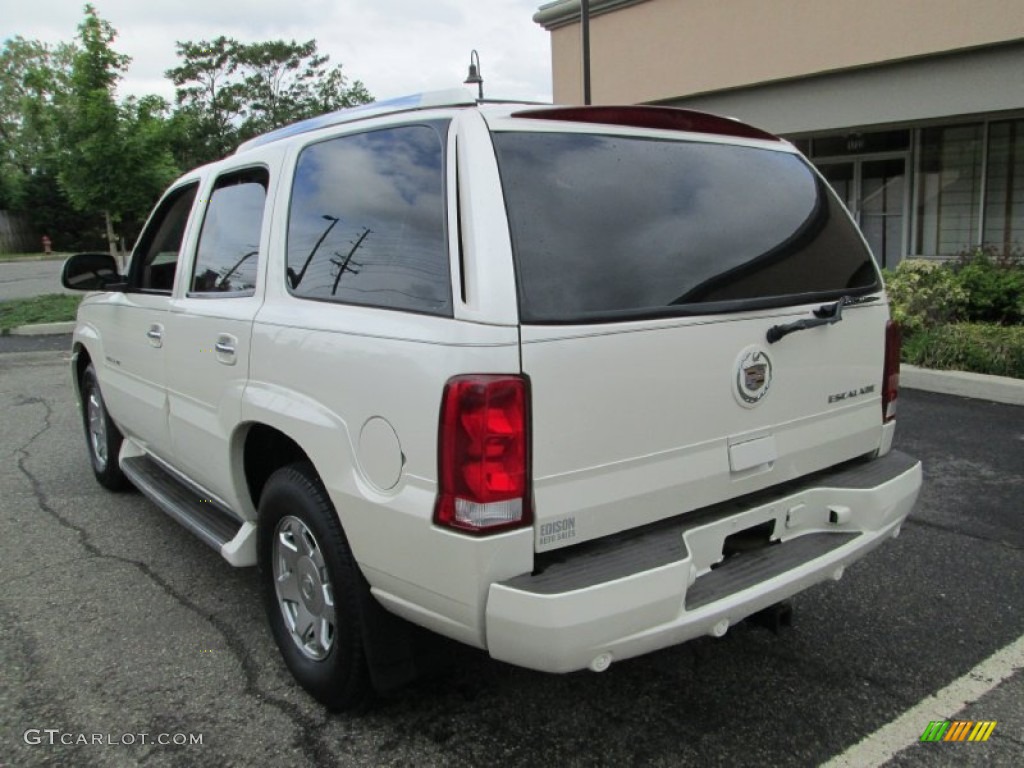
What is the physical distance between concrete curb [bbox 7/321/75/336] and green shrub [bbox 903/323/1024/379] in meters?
11.6

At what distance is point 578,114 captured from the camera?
257cm

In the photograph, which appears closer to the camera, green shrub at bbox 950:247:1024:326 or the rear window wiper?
the rear window wiper

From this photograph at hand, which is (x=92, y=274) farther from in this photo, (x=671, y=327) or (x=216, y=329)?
(x=671, y=327)

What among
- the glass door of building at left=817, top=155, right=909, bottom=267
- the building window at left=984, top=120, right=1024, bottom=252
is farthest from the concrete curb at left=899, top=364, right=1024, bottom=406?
the glass door of building at left=817, top=155, right=909, bottom=267

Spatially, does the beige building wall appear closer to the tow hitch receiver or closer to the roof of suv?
the roof of suv

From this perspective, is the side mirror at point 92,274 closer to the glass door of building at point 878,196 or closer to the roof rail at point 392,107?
the roof rail at point 392,107

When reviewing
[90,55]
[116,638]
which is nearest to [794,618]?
[116,638]

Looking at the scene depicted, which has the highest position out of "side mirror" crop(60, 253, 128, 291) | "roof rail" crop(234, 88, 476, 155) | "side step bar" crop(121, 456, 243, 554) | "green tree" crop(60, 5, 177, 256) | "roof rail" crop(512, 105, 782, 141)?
"green tree" crop(60, 5, 177, 256)

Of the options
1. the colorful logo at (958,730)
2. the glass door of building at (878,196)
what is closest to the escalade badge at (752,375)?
the colorful logo at (958,730)

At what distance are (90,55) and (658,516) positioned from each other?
45.8 feet

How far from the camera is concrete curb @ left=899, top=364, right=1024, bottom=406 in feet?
22.8

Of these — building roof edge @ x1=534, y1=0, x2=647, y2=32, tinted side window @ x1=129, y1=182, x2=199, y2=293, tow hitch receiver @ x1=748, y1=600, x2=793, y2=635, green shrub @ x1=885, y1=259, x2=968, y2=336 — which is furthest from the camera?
building roof edge @ x1=534, y1=0, x2=647, y2=32

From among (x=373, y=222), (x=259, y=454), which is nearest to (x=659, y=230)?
(x=373, y=222)

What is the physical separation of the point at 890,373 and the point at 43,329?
1258 cm
